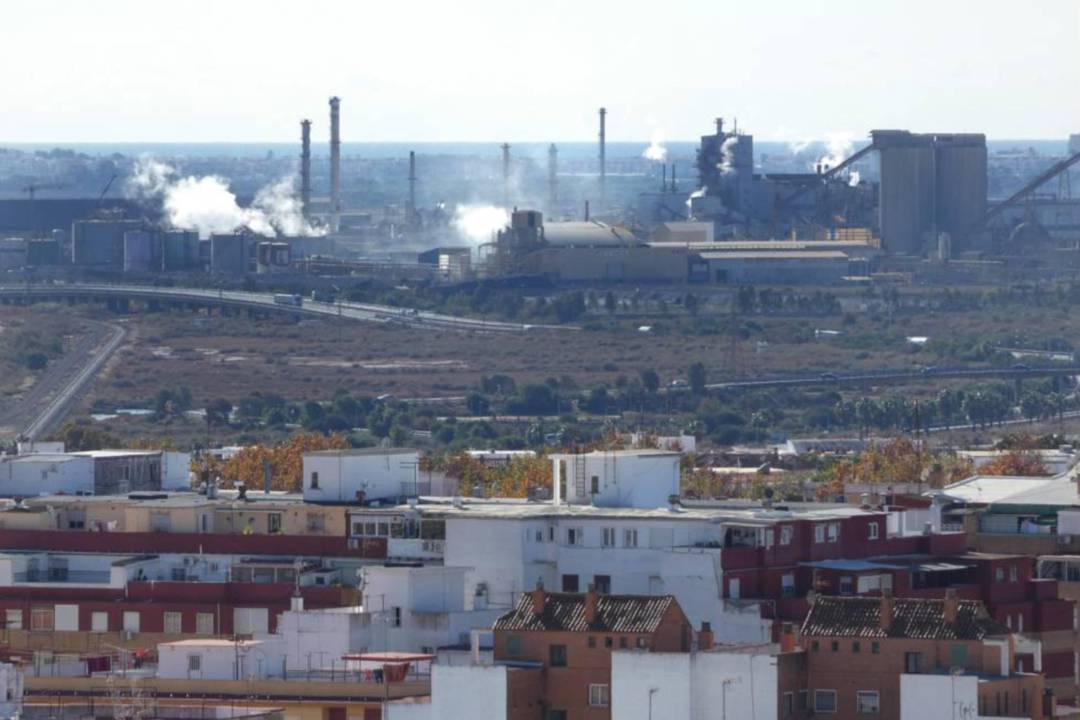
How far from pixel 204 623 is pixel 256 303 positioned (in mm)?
117814

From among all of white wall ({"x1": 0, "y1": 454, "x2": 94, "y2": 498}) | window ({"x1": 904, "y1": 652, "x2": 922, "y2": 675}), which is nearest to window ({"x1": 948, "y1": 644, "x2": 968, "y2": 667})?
window ({"x1": 904, "y1": 652, "x2": 922, "y2": 675})

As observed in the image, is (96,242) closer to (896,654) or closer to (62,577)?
(62,577)

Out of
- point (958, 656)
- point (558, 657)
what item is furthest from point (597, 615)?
point (958, 656)

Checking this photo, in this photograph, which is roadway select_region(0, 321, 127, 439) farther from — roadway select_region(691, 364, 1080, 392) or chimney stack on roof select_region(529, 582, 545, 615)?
chimney stack on roof select_region(529, 582, 545, 615)

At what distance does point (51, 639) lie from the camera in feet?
168

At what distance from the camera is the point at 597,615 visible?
42.6 meters

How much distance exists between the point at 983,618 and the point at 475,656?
4.88 m

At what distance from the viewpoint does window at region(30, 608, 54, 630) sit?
52.2m

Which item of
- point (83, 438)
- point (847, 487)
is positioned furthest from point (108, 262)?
point (847, 487)

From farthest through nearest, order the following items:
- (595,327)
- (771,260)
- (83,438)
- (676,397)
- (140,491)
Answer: (771,260)
(595,327)
(676,397)
(83,438)
(140,491)

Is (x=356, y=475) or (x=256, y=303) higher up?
(x=256, y=303)

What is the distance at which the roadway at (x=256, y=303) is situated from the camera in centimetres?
16762

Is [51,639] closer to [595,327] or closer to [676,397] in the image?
[676,397]

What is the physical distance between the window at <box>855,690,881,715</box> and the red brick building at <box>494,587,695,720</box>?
1665mm
